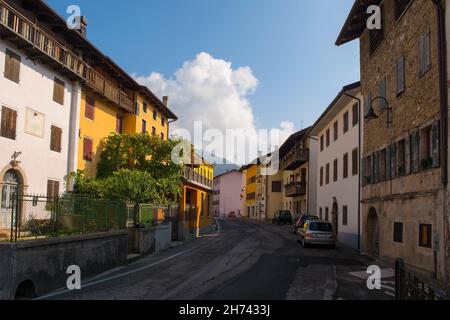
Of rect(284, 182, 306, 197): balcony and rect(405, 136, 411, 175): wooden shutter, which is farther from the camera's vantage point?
rect(284, 182, 306, 197): balcony

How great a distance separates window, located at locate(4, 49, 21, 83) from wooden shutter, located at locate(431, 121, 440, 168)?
16323 mm

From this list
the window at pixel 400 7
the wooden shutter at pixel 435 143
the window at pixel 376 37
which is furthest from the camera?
the window at pixel 376 37

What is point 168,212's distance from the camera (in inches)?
1120

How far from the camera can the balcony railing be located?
62.8 feet

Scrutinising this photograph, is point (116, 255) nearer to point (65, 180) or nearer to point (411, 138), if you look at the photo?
point (65, 180)

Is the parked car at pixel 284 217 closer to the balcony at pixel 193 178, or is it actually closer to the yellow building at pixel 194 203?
the yellow building at pixel 194 203

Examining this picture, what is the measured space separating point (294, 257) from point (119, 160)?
1344 cm

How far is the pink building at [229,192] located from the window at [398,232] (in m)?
95.7

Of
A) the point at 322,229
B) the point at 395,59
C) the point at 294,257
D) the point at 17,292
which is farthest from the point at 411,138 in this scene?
the point at 17,292

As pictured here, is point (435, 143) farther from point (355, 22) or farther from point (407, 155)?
point (355, 22)

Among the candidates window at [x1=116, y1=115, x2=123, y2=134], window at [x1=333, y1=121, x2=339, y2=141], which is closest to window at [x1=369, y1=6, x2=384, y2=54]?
window at [x1=333, y1=121, x2=339, y2=141]

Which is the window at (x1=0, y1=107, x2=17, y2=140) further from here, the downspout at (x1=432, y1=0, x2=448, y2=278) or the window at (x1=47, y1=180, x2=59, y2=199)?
the downspout at (x1=432, y1=0, x2=448, y2=278)

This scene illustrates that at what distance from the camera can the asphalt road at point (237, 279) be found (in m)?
11.2

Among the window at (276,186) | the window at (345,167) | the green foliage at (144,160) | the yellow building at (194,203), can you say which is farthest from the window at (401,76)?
the window at (276,186)
